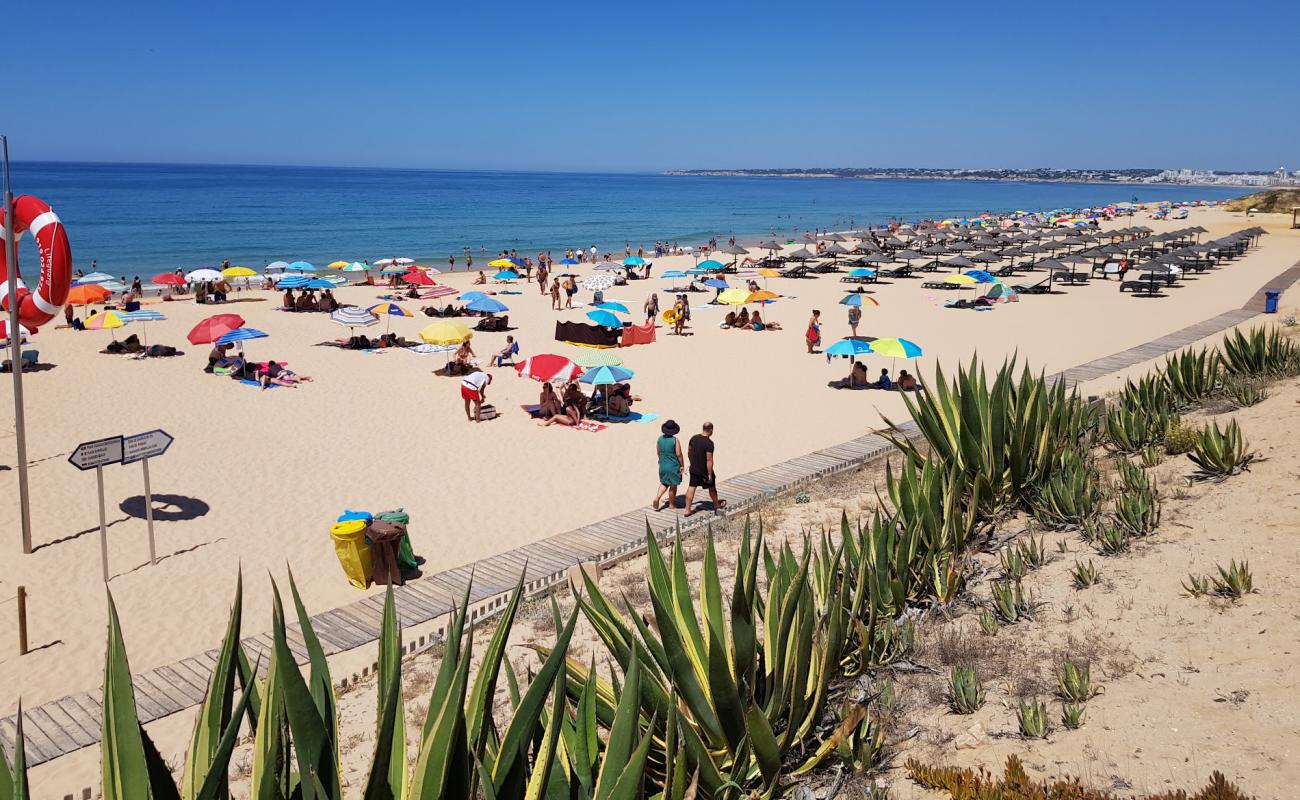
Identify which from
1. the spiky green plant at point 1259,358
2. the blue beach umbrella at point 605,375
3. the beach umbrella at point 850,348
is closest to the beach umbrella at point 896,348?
the beach umbrella at point 850,348

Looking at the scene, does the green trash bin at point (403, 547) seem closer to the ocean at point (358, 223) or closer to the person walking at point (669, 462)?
the person walking at point (669, 462)

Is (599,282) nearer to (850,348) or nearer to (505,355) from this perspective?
(505,355)

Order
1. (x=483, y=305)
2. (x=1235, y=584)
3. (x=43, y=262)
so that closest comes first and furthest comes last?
(x=1235, y=584)
(x=43, y=262)
(x=483, y=305)

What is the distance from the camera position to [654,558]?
12.3 ft

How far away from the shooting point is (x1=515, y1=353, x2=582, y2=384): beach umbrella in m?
14.0

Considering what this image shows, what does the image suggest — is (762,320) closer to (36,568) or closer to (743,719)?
(36,568)

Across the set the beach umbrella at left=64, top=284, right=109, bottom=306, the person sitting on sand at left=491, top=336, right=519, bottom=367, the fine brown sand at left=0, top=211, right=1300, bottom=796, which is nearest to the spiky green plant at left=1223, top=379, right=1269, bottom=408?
the fine brown sand at left=0, top=211, right=1300, bottom=796

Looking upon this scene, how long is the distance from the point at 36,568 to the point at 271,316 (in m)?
17.2

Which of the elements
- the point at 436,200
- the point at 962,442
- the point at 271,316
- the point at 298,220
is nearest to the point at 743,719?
the point at 962,442

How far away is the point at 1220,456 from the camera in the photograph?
6629 mm

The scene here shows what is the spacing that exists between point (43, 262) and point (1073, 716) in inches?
374

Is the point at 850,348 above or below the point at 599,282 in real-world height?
below

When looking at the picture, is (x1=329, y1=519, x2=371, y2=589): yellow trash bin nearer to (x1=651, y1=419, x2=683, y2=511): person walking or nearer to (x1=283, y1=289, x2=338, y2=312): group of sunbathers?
(x1=651, y1=419, x2=683, y2=511): person walking

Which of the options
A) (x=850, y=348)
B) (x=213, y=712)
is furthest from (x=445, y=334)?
(x=213, y=712)
